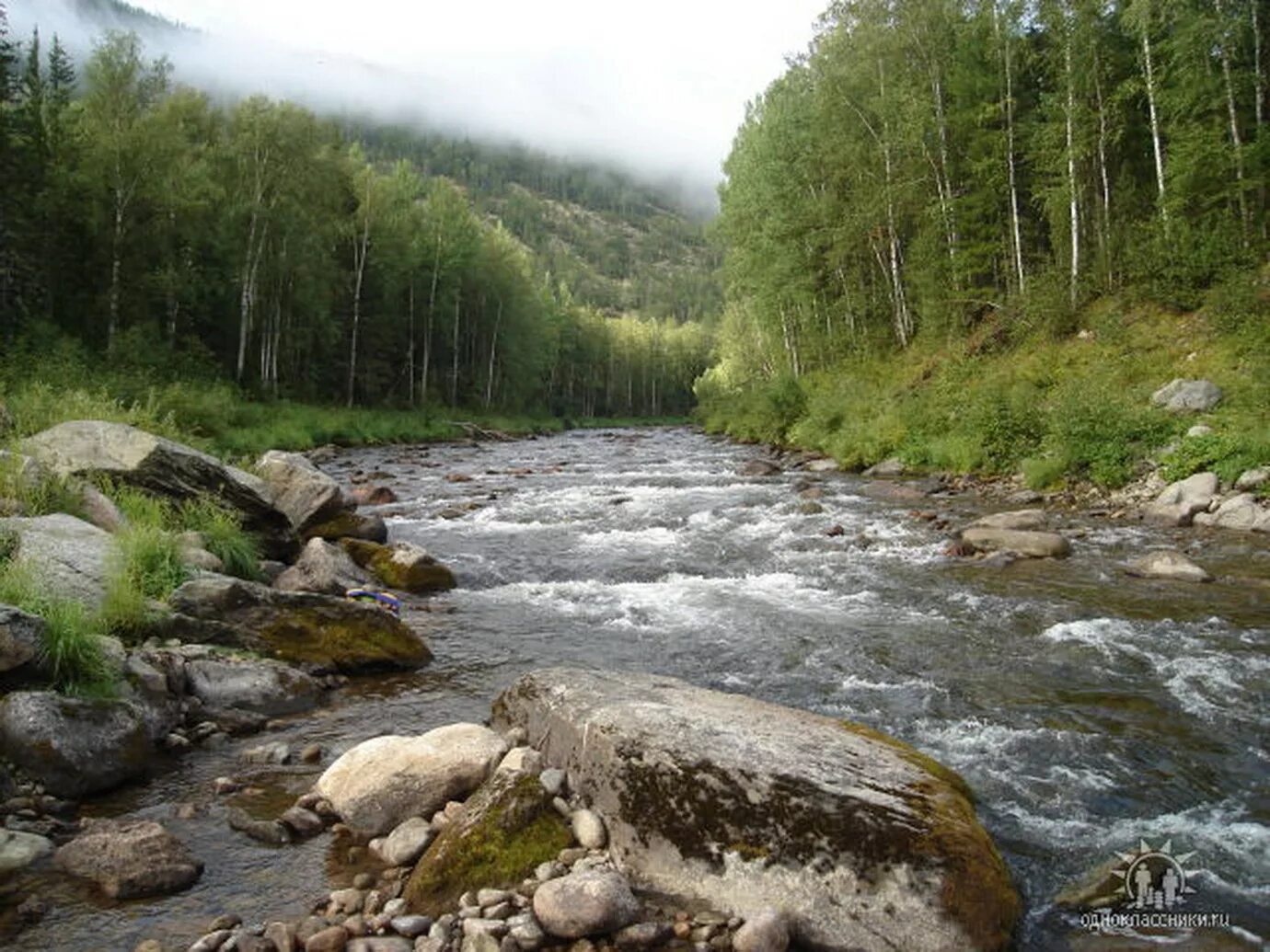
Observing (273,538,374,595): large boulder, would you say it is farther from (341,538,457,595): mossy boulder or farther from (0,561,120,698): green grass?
(0,561,120,698): green grass

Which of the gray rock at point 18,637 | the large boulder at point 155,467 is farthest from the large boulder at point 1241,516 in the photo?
the gray rock at point 18,637

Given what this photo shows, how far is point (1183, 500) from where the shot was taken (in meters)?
14.7

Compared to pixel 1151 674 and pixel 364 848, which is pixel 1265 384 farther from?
pixel 364 848

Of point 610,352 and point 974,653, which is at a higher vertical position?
point 610,352

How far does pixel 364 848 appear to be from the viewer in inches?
190

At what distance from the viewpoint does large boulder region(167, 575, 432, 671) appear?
7789 millimetres

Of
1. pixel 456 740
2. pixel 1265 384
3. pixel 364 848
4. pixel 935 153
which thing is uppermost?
pixel 935 153

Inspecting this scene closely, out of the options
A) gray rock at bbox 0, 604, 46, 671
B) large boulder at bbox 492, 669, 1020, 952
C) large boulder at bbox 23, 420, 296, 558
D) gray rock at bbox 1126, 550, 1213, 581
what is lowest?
large boulder at bbox 492, 669, 1020, 952

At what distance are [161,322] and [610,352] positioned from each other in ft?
217

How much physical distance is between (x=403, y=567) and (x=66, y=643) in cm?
588

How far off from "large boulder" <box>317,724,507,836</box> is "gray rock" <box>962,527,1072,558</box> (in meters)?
10.2

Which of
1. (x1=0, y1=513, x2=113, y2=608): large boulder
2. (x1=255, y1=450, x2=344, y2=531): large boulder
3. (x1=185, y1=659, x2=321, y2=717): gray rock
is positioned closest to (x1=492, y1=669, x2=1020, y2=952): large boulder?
(x1=185, y1=659, x2=321, y2=717): gray rock

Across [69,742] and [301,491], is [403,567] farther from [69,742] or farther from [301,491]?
[69,742]

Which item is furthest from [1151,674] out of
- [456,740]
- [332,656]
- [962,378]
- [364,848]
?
[962,378]
